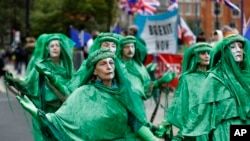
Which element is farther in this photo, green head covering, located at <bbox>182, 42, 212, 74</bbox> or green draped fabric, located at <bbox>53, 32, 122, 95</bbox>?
green head covering, located at <bbox>182, 42, 212, 74</bbox>

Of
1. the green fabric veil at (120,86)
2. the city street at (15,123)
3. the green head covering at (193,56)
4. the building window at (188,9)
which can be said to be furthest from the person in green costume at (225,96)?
the building window at (188,9)

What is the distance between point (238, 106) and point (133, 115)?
1003 millimetres

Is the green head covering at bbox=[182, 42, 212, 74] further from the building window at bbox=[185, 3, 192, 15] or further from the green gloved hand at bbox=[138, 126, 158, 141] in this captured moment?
the building window at bbox=[185, 3, 192, 15]

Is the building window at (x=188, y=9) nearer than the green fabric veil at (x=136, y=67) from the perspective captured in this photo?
No

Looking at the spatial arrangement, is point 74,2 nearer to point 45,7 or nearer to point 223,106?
point 45,7

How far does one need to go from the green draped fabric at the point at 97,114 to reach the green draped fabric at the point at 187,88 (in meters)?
2.10

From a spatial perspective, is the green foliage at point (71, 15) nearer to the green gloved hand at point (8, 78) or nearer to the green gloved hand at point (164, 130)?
the green gloved hand at point (8, 78)

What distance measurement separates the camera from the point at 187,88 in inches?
369

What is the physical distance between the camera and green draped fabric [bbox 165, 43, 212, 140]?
9266mm

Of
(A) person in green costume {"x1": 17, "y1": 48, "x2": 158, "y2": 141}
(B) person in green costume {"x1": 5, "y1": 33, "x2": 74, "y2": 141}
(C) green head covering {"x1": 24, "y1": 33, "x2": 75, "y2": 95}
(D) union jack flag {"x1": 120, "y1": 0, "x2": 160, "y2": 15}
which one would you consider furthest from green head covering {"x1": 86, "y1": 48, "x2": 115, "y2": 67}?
(D) union jack flag {"x1": 120, "y1": 0, "x2": 160, "y2": 15}

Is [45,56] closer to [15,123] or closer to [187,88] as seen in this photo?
[187,88]

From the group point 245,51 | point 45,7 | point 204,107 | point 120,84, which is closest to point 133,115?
point 120,84

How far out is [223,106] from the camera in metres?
7.48

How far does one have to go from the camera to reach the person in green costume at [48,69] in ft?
32.7
